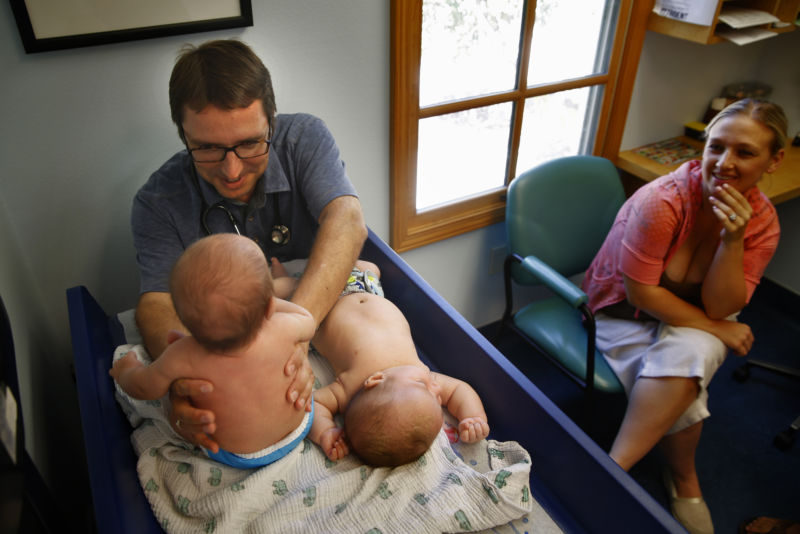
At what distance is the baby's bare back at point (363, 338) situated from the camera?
123 centimetres

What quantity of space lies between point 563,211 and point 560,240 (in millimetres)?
105

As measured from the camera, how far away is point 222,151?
3.79 feet

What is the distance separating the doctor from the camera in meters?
1.10

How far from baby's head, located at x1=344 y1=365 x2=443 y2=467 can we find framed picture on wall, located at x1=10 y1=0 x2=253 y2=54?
1.02 meters

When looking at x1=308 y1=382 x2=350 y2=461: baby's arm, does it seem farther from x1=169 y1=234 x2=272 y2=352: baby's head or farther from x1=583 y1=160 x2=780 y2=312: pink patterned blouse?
x1=583 y1=160 x2=780 y2=312: pink patterned blouse

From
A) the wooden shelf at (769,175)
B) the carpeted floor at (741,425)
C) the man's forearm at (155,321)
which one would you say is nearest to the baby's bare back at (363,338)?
the man's forearm at (155,321)

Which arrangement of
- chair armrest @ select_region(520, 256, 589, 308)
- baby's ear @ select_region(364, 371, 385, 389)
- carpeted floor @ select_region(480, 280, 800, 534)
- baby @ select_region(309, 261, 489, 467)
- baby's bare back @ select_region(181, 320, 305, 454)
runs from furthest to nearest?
carpeted floor @ select_region(480, 280, 800, 534)
chair armrest @ select_region(520, 256, 589, 308)
baby's ear @ select_region(364, 371, 385, 389)
baby @ select_region(309, 261, 489, 467)
baby's bare back @ select_region(181, 320, 305, 454)

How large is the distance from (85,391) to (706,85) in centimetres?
261

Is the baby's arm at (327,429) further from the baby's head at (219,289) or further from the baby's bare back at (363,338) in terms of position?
the baby's head at (219,289)

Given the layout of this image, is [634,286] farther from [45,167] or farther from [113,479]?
[45,167]

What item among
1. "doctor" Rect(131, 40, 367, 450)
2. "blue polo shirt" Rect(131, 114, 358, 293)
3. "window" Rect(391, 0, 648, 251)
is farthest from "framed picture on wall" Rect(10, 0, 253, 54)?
"window" Rect(391, 0, 648, 251)

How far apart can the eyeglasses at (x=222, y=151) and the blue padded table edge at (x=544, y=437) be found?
20.6 inches

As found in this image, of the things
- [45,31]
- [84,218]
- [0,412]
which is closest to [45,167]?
[84,218]

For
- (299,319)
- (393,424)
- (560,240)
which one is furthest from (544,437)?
(560,240)
